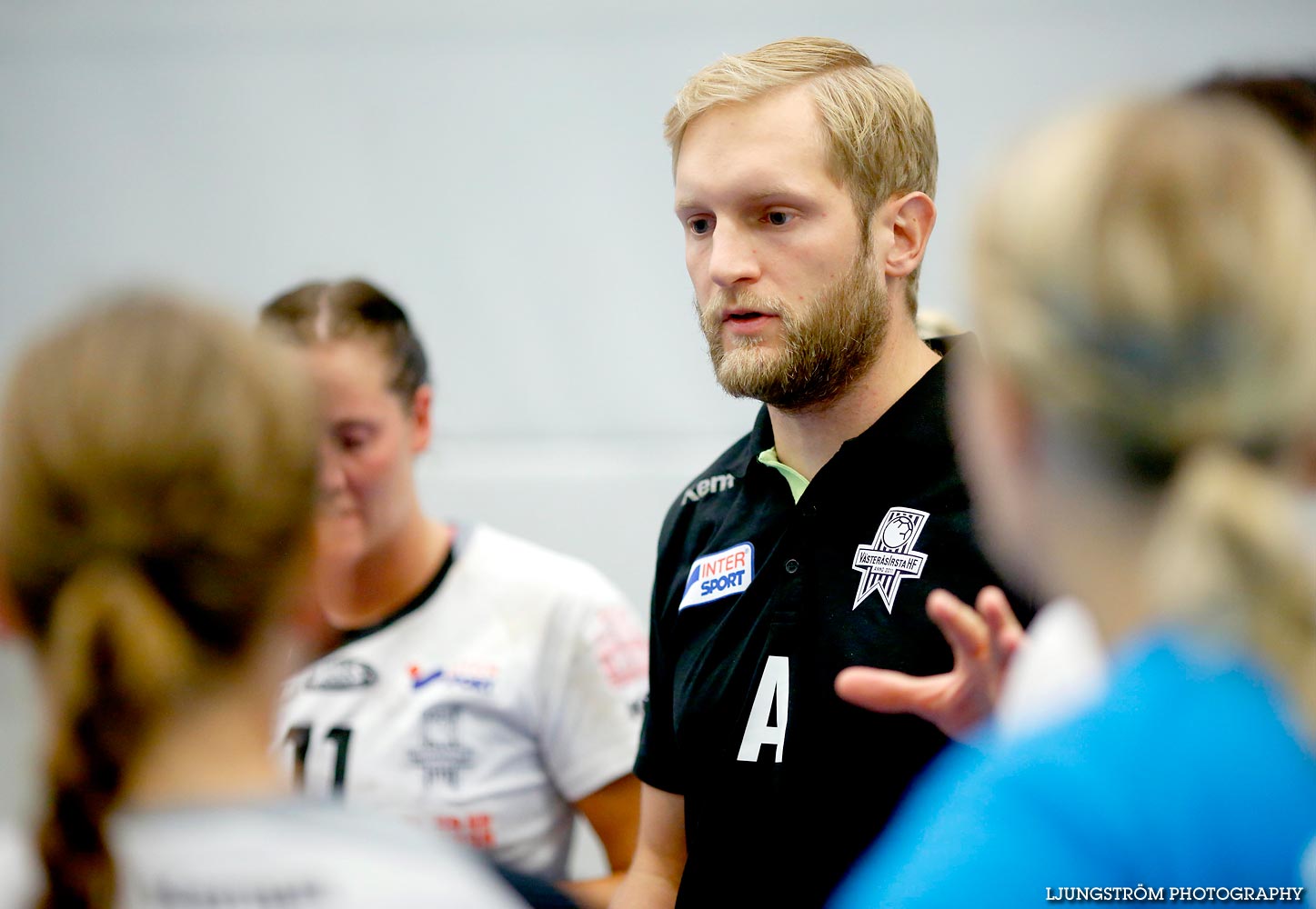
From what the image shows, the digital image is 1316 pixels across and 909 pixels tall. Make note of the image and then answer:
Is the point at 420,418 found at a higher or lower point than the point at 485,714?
higher

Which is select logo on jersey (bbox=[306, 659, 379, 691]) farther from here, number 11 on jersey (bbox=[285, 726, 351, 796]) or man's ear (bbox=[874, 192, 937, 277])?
man's ear (bbox=[874, 192, 937, 277])

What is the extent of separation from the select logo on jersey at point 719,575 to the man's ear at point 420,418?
0.67 meters

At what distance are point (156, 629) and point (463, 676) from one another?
121 centimetres

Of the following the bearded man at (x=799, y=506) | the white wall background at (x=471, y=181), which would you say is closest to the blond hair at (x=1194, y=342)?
the bearded man at (x=799, y=506)

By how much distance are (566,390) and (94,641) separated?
2.96 meters

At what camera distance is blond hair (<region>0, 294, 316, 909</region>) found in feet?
2.75

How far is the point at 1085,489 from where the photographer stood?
2.39ft

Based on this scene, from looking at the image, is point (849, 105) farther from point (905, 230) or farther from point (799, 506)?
point (799, 506)

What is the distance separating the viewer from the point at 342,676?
2068 mm

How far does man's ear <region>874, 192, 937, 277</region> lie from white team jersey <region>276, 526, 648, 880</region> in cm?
79

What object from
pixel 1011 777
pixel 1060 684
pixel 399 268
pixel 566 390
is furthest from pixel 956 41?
pixel 1011 777

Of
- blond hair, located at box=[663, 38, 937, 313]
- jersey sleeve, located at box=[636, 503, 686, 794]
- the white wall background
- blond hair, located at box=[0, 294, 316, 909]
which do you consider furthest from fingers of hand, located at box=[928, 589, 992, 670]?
the white wall background

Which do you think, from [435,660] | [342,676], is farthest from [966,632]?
[342,676]

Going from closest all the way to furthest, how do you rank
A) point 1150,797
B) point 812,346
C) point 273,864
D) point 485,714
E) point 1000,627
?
point 1150,797, point 273,864, point 1000,627, point 812,346, point 485,714
